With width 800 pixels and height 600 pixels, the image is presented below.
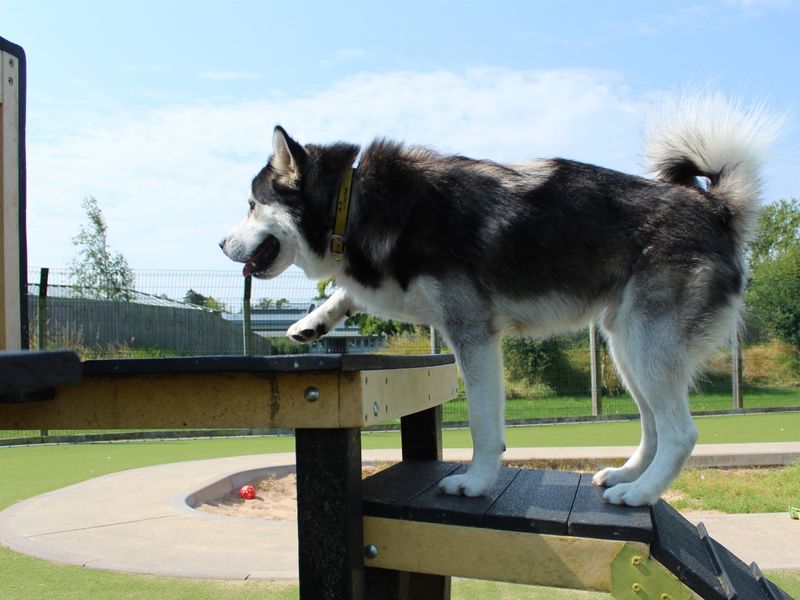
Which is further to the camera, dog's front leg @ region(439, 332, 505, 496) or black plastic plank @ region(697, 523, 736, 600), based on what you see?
dog's front leg @ region(439, 332, 505, 496)

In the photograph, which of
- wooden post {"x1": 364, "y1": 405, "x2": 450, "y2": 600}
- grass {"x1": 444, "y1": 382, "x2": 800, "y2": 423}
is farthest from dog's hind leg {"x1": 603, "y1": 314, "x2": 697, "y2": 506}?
grass {"x1": 444, "y1": 382, "x2": 800, "y2": 423}

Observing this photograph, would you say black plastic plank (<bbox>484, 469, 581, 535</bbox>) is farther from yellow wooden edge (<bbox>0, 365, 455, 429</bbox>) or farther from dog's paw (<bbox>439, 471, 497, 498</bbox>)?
yellow wooden edge (<bbox>0, 365, 455, 429</bbox>)

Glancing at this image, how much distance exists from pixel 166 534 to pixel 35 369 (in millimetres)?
4115

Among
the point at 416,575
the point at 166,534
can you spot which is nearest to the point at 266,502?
the point at 166,534

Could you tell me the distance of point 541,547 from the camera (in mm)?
2326

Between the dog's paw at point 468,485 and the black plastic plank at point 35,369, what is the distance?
1.54m

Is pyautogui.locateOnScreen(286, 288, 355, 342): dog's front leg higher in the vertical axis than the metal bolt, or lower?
higher

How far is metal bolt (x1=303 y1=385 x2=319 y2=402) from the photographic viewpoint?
2.10 m

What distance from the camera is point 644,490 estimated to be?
2740 mm

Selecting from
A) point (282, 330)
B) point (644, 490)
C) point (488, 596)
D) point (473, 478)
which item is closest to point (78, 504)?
point (488, 596)

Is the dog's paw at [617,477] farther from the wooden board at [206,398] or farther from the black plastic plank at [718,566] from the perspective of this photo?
the wooden board at [206,398]

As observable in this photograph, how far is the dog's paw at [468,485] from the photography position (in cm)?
273

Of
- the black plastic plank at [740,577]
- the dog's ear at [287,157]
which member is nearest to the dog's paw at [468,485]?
the black plastic plank at [740,577]

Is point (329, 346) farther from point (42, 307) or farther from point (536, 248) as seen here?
point (536, 248)
